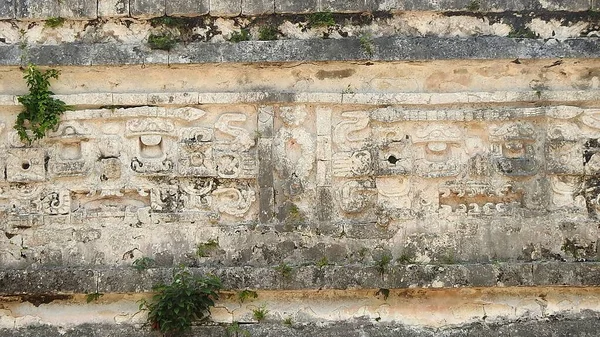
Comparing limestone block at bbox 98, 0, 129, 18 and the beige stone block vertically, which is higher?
limestone block at bbox 98, 0, 129, 18

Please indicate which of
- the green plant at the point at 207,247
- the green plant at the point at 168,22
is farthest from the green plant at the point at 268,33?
the green plant at the point at 207,247

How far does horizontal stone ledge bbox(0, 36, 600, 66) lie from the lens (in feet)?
21.8

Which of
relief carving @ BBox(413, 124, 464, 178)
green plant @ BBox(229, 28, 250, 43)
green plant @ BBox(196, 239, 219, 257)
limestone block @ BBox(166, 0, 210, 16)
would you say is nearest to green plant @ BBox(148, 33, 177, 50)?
limestone block @ BBox(166, 0, 210, 16)

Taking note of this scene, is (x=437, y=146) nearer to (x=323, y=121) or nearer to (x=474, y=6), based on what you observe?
(x=323, y=121)

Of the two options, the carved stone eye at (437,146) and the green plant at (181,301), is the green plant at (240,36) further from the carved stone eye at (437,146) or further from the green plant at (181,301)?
the green plant at (181,301)

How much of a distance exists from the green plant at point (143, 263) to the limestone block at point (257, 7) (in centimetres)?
220

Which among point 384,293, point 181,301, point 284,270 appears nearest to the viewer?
point 181,301

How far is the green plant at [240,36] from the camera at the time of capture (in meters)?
6.71

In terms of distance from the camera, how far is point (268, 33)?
22.1 feet

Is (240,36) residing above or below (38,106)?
above

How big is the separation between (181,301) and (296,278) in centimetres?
94

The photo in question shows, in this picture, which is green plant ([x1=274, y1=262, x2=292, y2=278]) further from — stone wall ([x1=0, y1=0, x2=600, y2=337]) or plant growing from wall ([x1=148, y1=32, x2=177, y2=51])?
plant growing from wall ([x1=148, y1=32, x2=177, y2=51])

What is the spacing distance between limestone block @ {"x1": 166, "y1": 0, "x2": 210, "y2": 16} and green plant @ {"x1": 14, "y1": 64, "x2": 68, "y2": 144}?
111 centimetres

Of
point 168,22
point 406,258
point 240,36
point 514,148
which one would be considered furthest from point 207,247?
point 514,148
